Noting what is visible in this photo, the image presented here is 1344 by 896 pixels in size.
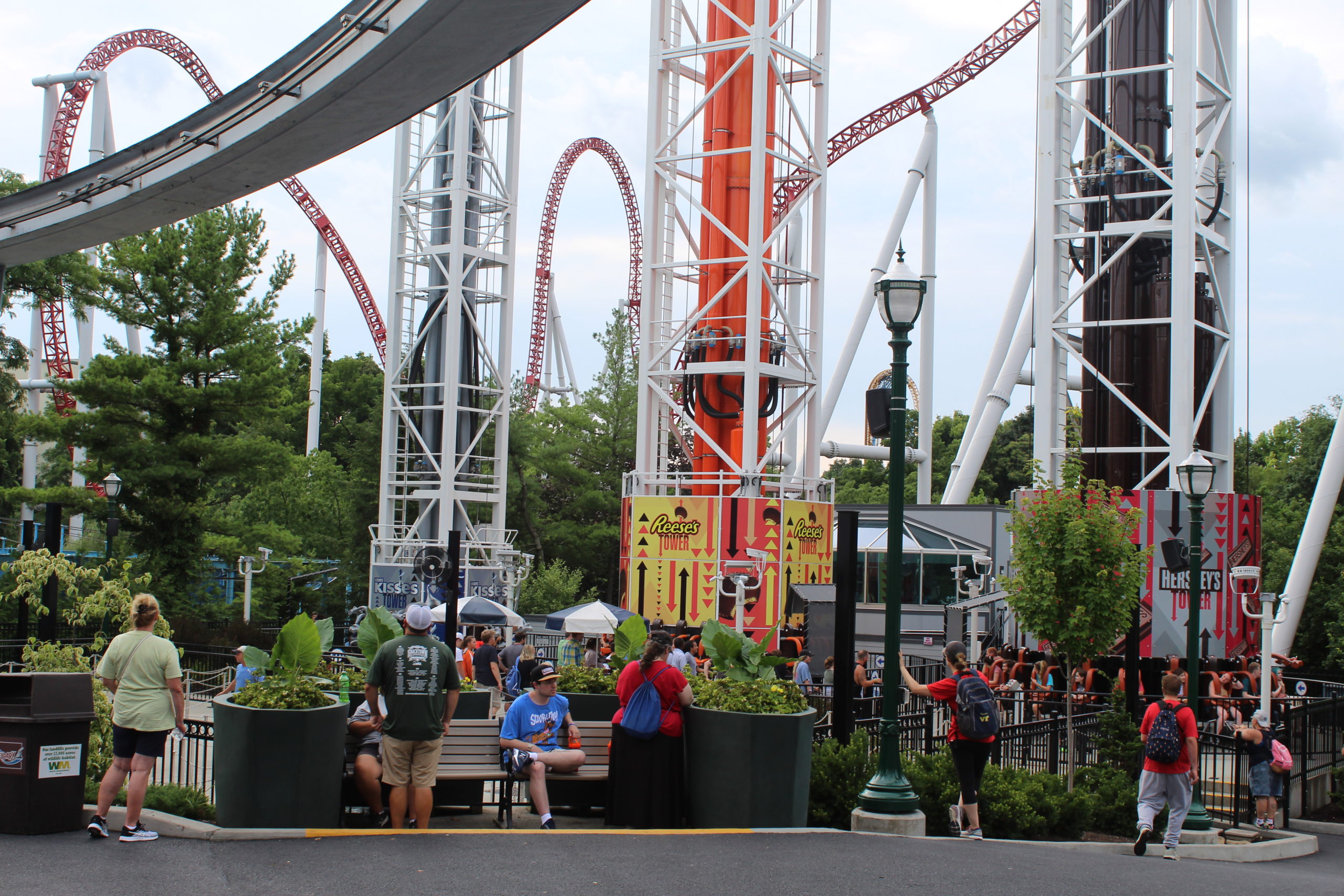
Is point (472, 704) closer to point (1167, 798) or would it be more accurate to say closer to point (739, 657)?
point (739, 657)

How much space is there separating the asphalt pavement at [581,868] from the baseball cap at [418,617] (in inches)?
55.0

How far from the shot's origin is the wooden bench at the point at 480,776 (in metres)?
9.76

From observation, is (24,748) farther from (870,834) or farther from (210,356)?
(210,356)

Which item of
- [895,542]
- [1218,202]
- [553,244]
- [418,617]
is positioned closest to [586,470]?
[553,244]

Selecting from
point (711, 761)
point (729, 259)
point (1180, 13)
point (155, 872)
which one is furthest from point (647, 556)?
point (155, 872)

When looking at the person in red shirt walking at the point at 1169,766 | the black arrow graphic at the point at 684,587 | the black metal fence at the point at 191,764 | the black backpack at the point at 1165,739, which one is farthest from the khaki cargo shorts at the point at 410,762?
the black arrow graphic at the point at 684,587

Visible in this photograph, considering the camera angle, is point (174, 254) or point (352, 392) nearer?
point (174, 254)

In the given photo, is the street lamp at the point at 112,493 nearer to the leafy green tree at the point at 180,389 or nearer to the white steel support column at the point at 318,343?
the leafy green tree at the point at 180,389

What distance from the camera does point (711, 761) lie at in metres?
9.72

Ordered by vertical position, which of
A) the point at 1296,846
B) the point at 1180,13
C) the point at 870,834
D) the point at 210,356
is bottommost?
the point at 1296,846

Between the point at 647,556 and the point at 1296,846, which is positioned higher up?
the point at 647,556

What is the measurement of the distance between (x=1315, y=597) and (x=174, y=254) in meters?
31.4

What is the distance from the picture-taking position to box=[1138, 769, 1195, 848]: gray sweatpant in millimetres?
10977

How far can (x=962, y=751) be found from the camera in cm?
Result: 1048
